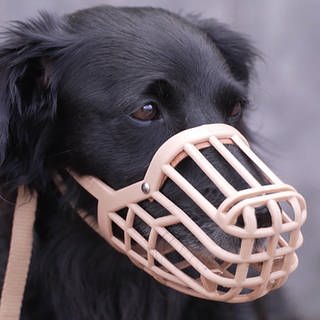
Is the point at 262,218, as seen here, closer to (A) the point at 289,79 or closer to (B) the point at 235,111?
(B) the point at 235,111

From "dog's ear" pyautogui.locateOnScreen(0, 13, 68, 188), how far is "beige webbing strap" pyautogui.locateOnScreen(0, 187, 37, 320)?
67 millimetres

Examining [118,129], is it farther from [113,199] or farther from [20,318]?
[20,318]

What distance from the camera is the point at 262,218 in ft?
4.48

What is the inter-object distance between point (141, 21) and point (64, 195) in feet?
1.17

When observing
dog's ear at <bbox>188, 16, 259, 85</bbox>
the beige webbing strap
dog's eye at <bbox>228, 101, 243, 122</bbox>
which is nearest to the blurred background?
dog's ear at <bbox>188, 16, 259, 85</bbox>

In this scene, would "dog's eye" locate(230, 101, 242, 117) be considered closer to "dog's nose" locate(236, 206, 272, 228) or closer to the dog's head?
the dog's head

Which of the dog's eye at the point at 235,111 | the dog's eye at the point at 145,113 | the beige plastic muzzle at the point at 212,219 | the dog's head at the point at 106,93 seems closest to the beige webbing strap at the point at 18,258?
the dog's head at the point at 106,93

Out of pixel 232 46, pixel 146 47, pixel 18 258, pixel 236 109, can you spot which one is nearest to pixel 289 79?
pixel 232 46

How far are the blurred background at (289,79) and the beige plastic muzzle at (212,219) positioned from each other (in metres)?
0.90

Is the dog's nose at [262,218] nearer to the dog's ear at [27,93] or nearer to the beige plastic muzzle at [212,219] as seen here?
the beige plastic muzzle at [212,219]

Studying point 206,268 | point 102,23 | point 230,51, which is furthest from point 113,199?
point 230,51

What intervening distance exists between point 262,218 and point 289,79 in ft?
3.74

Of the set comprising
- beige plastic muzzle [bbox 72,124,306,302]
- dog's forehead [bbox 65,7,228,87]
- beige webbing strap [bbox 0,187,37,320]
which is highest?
dog's forehead [bbox 65,7,228,87]

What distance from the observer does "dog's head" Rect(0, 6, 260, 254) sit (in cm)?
150
